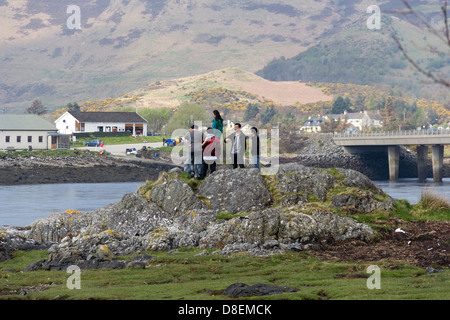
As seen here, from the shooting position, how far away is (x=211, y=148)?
32.7 metres

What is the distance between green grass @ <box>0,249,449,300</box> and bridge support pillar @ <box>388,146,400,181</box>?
102127mm

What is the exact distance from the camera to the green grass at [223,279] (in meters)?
16.6

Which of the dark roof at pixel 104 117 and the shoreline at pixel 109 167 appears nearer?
the shoreline at pixel 109 167

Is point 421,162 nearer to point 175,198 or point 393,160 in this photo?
point 393,160

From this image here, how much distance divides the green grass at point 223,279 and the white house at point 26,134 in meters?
99.9

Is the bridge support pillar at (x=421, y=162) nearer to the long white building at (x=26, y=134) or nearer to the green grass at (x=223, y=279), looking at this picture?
the long white building at (x=26, y=134)

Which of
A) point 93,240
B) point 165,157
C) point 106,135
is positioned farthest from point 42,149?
point 93,240

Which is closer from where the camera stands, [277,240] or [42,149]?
[277,240]

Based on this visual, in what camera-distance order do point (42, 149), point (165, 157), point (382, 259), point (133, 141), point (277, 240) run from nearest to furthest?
point (382, 259) → point (277, 240) → point (42, 149) → point (165, 157) → point (133, 141)

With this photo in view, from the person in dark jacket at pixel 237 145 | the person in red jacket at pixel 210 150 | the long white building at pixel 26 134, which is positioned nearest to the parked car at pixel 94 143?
the long white building at pixel 26 134
